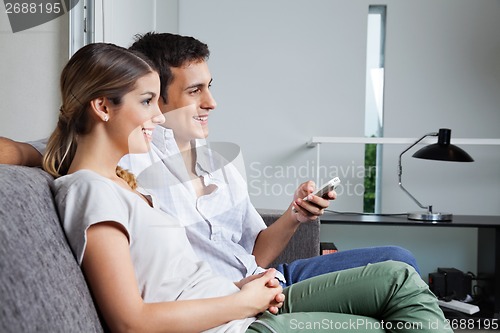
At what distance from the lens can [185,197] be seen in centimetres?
142

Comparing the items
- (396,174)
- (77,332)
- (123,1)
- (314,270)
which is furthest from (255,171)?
(77,332)

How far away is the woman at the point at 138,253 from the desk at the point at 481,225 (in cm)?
168

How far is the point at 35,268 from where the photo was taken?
69 centimetres

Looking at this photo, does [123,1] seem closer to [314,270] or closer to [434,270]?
[314,270]

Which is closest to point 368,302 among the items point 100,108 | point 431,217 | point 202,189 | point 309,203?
point 309,203

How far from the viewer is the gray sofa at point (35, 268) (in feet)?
2.01

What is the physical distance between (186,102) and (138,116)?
458mm

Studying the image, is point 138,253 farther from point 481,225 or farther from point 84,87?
point 481,225

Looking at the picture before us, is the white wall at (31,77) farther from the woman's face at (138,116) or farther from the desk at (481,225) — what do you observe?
the desk at (481,225)

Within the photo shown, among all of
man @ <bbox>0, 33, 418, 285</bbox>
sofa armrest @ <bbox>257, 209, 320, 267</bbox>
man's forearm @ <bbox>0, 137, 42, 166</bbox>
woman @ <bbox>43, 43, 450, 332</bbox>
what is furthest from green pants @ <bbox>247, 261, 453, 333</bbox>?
sofa armrest @ <bbox>257, 209, 320, 267</bbox>

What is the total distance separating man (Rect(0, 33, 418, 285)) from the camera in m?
1.43

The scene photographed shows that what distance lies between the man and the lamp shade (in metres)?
1.34

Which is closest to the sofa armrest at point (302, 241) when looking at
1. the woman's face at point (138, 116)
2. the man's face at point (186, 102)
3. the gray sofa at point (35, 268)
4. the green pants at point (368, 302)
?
the man's face at point (186, 102)

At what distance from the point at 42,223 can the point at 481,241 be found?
9.60 ft
